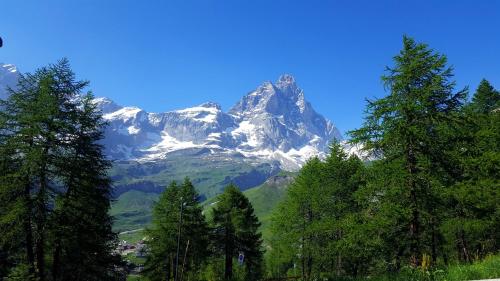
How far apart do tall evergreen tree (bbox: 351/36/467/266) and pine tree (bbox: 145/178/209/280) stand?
76.9ft

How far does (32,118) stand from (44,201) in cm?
441

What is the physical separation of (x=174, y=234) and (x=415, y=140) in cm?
2631

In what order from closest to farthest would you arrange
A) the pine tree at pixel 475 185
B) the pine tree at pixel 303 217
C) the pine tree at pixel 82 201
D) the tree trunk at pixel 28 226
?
the pine tree at pixel 475 185, the tree trunk at pixel 28 226, the pine tree at pixel 82 201, the pine tree at pixel 303 217

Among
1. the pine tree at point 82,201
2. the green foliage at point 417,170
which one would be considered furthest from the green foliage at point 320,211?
the pine tree at point 82,201

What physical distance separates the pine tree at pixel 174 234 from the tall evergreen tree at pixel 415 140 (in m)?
23.4

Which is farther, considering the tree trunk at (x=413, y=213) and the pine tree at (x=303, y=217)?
the pine tree at (x=303, y=217)

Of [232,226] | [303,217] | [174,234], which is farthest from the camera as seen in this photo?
[232,226]

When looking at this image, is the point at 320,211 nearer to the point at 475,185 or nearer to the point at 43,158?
the point at 475,185

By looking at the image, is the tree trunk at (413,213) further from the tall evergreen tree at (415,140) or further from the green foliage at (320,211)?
the green foliage at (320,211)

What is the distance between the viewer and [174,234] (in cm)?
3941

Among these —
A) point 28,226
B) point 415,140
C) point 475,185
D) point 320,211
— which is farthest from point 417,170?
point 28,226

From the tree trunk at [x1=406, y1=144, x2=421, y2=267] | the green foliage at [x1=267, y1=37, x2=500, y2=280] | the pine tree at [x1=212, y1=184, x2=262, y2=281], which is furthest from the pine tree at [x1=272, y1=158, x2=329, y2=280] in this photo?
the tree trunk at [x1=406, y1=144, x2=421, y2=267]

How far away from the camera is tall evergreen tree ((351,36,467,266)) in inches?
755

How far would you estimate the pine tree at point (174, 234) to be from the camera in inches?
1561
